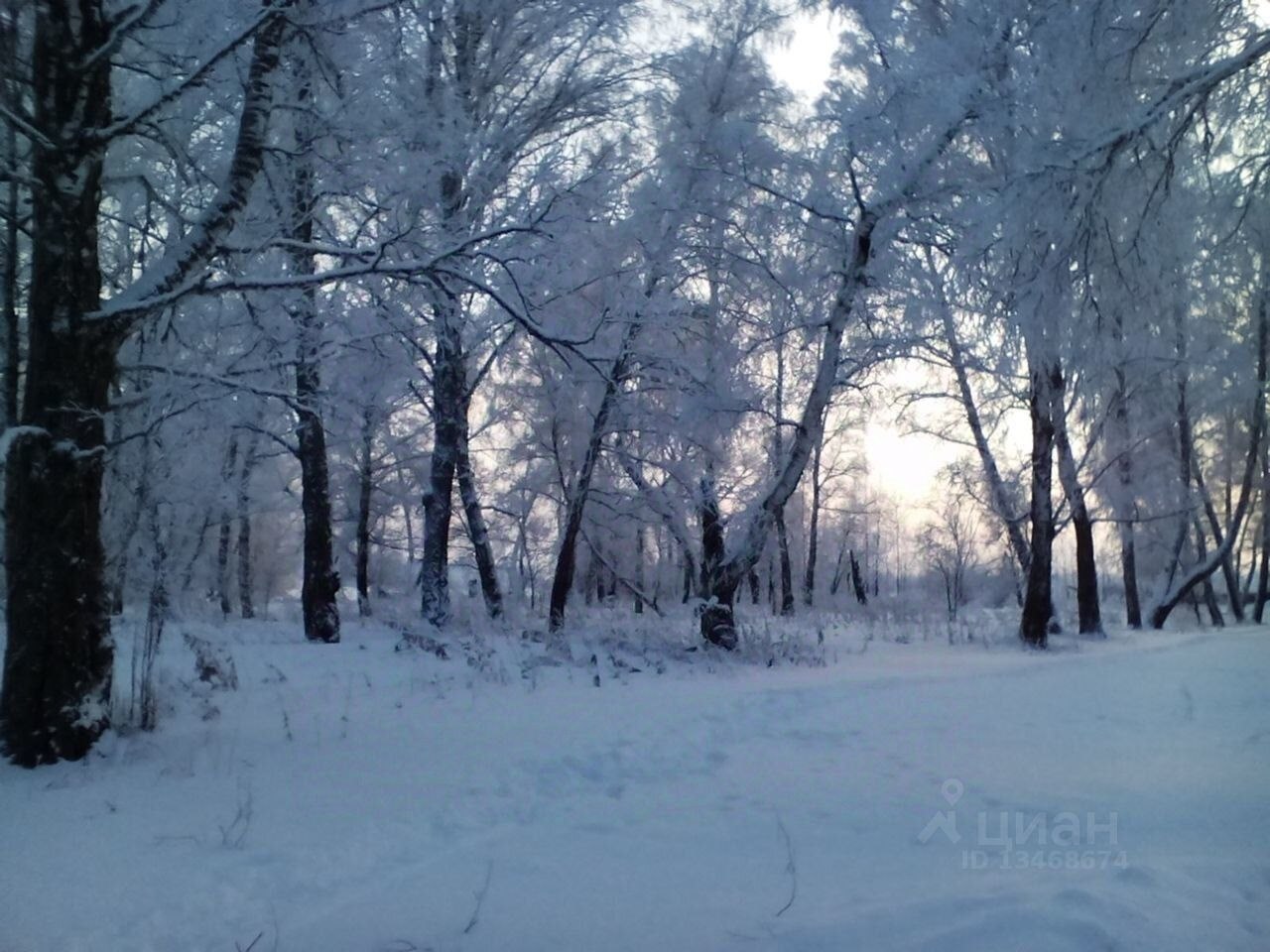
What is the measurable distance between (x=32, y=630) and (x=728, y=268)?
913 centimetres

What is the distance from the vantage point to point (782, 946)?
Answer: 2594mm

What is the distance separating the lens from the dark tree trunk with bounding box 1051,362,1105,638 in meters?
14.5

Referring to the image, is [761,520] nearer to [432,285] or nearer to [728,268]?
[728,268]

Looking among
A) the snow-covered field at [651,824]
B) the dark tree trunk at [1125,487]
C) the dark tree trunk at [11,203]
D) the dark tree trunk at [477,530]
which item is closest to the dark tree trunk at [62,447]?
the dark tree trunk at [11,203]

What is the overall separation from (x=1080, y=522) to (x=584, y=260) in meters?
12.2

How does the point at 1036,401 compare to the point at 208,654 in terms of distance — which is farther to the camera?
the point at 1036,401

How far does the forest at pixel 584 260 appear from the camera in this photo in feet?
15.3

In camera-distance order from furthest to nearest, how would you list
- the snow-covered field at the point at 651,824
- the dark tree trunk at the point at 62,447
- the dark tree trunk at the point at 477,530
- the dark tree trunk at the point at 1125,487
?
the dark tree trunk at the point at 477,530 < the dark tree trunk at the point at 1125,487 < the dark tree trunk at the point at 62,447 < the snow-covered field at the point at 651,824

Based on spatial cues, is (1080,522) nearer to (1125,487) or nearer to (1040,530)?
(1040,530)

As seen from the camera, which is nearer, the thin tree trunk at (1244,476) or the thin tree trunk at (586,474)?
the thin tree trunk at (586,474)

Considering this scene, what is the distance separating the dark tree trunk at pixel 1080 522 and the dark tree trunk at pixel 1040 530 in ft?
0.93

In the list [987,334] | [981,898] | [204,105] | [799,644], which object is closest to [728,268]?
[799,644]

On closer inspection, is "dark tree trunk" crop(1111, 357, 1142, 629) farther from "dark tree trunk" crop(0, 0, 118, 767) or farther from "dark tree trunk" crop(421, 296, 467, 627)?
"dark tree trunk" crop(0, 0, 118, 767)

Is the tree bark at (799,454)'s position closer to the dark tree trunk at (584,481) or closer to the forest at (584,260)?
the forest at (584,260)
